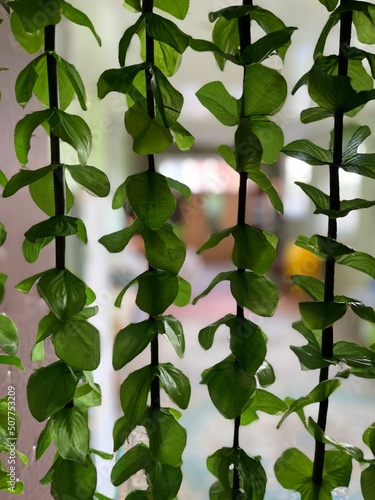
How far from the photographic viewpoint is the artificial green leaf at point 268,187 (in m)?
0.51

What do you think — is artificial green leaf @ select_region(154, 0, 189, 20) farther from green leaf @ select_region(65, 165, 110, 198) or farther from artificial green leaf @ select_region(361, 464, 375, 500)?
artificial green leaf @ select_region(361, 464, 375, 500)

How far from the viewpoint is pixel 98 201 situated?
82cm

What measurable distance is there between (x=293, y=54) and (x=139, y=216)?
15.6 inches

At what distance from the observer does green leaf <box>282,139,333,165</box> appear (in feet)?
1.73

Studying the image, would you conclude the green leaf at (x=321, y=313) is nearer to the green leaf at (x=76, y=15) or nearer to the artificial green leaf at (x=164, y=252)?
the artificial green leaf at (x=164, y=252)

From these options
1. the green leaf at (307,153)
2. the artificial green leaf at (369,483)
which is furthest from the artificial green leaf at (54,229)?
the artificial green leaf at (369,483)

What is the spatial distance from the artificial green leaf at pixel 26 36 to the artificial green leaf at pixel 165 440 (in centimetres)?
40

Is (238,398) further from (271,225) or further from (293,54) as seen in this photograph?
(293,54)

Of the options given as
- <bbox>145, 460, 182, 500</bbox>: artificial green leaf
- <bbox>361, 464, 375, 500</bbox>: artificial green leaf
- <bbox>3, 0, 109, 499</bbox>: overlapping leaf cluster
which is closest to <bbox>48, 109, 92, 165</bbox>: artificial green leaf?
<bbox>3, 0, 109, 499</bbox>: overlapping leaf cluster

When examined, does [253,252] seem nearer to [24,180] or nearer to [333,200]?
[333,200]

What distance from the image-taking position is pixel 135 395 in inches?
20.9

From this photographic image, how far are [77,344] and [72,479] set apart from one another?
149mm

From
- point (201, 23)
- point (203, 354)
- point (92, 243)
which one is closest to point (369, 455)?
point (203, 354)

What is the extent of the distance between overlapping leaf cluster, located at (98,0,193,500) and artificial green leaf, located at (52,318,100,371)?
2cm
